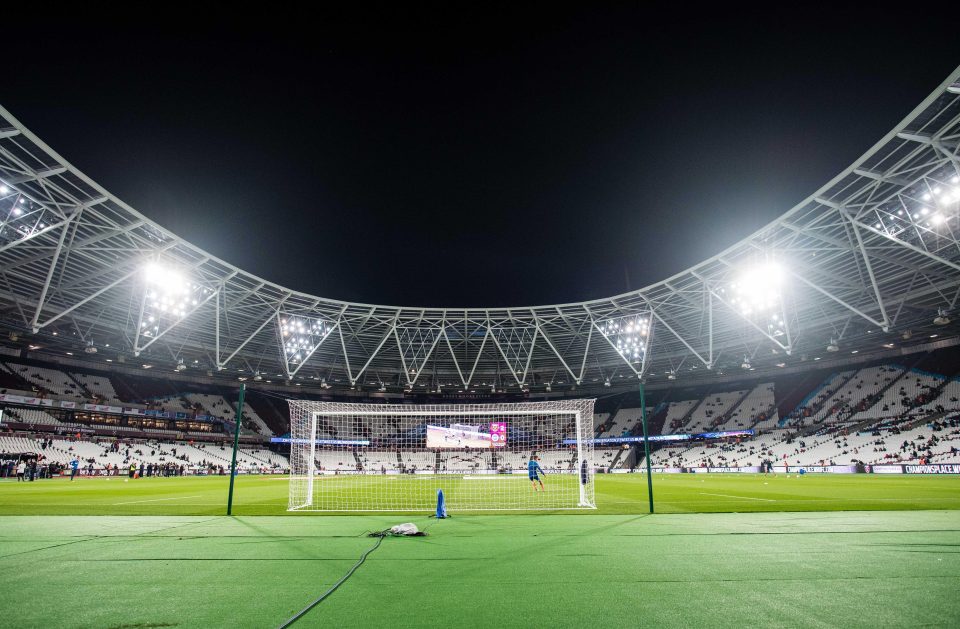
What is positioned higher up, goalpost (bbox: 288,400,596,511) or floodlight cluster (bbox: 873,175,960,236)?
floodlight cluster (bbox: 873,175,960,236)

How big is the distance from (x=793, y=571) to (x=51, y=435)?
59.3m

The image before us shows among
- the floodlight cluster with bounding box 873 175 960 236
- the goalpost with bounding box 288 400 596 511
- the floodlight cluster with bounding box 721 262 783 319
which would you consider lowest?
the goalpost with bounding box 288 400 596 511

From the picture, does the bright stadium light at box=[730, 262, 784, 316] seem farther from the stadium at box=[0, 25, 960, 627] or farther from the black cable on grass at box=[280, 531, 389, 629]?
the black cable on grass at box=[280, 531, 389, 629]

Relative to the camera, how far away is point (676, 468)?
5381 cm

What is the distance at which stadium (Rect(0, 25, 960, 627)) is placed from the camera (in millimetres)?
4480

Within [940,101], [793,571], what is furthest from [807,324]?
[793,571]

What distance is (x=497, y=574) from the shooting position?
5.02 meters

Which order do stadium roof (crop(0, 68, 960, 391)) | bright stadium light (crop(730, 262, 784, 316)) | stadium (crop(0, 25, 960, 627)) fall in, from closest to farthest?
stadium (crop(0, 25, 960, 627))
stadium roof (crop(0, 68, 960, 391))
bright stadium light (crop(730, 262, 784, 316))

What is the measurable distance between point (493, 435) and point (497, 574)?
13.7 m

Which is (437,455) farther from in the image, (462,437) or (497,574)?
(497,574)

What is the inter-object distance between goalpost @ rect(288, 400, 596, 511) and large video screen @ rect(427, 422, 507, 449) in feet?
0.16

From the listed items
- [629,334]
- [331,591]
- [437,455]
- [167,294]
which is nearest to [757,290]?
[629,334]

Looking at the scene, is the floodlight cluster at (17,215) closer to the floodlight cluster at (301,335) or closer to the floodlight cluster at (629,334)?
the floodlight cluster at (301,335)

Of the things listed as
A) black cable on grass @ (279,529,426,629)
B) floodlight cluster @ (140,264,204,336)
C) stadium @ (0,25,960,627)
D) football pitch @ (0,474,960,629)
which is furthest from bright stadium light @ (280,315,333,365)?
black cable on grass @ (279,529,426,629)
